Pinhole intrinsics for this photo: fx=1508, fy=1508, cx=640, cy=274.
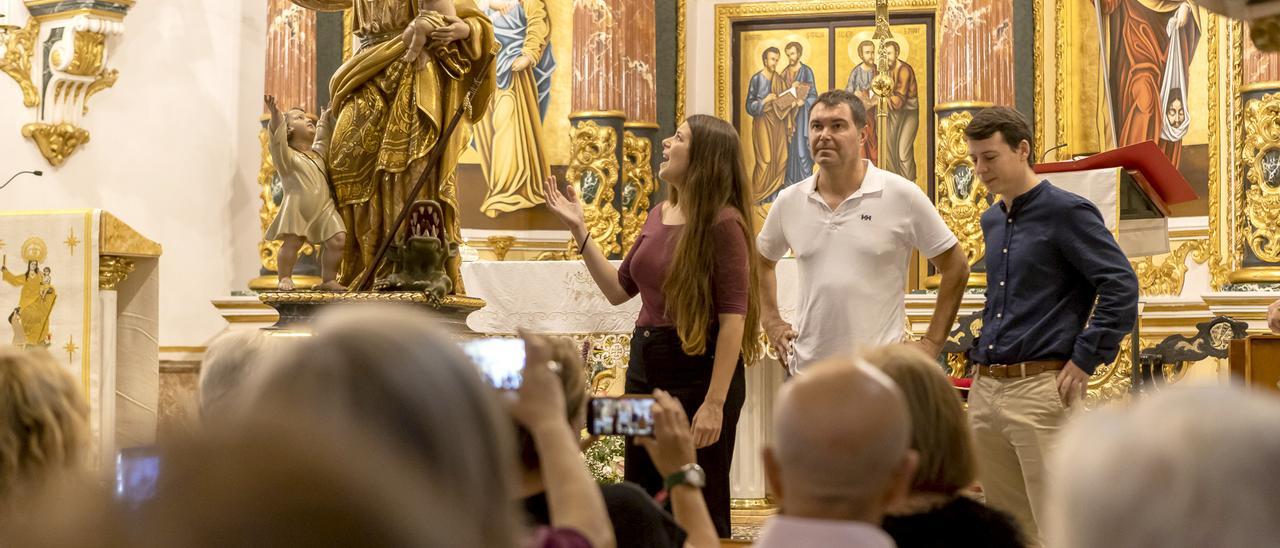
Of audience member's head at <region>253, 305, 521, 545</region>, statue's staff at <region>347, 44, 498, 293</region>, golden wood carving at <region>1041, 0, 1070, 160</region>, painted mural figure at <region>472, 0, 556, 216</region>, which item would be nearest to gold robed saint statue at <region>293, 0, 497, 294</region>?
statue's staff at <region>347, 44, 498, 293</region>

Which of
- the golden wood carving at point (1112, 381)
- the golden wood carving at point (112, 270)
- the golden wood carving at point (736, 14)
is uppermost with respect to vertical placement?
the golden wood carving at point (736, 14)

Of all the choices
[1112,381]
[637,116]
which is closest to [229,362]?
[1112,381]

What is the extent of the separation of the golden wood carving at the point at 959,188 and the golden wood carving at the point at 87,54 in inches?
225

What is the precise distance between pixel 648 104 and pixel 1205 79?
3.84 meters

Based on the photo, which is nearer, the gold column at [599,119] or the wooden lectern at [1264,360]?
the wooden lectern at [1264,360]

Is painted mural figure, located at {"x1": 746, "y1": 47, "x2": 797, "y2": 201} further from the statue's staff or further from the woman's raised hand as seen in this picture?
the woman's raised hand

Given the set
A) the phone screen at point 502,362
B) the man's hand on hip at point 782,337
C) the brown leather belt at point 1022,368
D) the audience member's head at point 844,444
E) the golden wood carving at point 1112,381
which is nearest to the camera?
the audience member's head at point 844,444

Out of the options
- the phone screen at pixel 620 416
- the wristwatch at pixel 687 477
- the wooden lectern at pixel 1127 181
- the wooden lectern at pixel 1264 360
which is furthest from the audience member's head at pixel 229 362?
the wooden lectern at pixel 1127 181

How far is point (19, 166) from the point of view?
1006 cm

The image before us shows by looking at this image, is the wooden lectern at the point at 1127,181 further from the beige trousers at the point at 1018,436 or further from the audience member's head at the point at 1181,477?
the audience member's head at the point at 1181,477

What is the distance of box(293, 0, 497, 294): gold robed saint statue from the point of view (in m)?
5.73

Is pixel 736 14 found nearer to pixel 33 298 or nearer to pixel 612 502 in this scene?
pixel 33 298

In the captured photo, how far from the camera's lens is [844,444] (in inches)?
65.7

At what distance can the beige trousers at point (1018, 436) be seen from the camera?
420 cm
